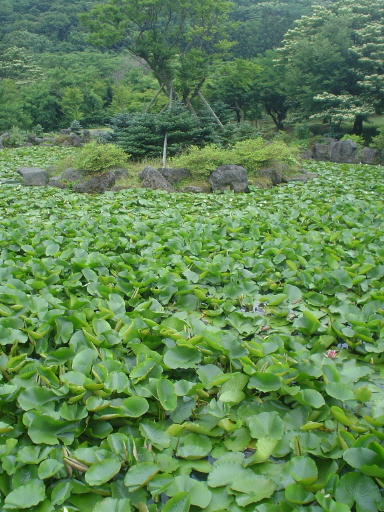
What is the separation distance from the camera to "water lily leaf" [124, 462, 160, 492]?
132 centimetres

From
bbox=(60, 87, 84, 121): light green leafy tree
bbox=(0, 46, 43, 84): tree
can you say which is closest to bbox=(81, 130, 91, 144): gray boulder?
bbox=(60, 87, 84, 121): light green leafy tree

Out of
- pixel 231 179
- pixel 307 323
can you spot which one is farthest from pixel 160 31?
pixel 307 323

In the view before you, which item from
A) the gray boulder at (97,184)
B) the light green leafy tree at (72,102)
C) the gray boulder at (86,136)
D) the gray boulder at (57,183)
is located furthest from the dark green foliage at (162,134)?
the light green leafy tree at (72,102)

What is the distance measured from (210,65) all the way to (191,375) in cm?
1410

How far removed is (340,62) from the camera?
50.8 ft

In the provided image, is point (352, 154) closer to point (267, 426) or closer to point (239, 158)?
point (239, 158)

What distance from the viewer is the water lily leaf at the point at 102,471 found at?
1.33 meters

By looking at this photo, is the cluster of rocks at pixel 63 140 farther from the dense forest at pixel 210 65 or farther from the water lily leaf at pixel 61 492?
the water lily leaf at pixel 61 492

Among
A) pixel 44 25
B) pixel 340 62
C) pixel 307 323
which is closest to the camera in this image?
pixel 307 323

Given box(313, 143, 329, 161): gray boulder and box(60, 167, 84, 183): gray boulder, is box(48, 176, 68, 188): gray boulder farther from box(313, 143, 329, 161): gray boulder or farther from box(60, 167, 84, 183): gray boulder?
box(313, 143, 329, 161): gray boulder

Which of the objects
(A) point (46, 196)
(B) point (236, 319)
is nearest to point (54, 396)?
(B) point (236, 319)

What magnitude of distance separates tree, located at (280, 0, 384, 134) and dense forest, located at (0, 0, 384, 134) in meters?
0.04

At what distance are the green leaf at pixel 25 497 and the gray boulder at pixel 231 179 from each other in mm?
6125

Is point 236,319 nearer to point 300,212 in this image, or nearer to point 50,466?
point 50,466
